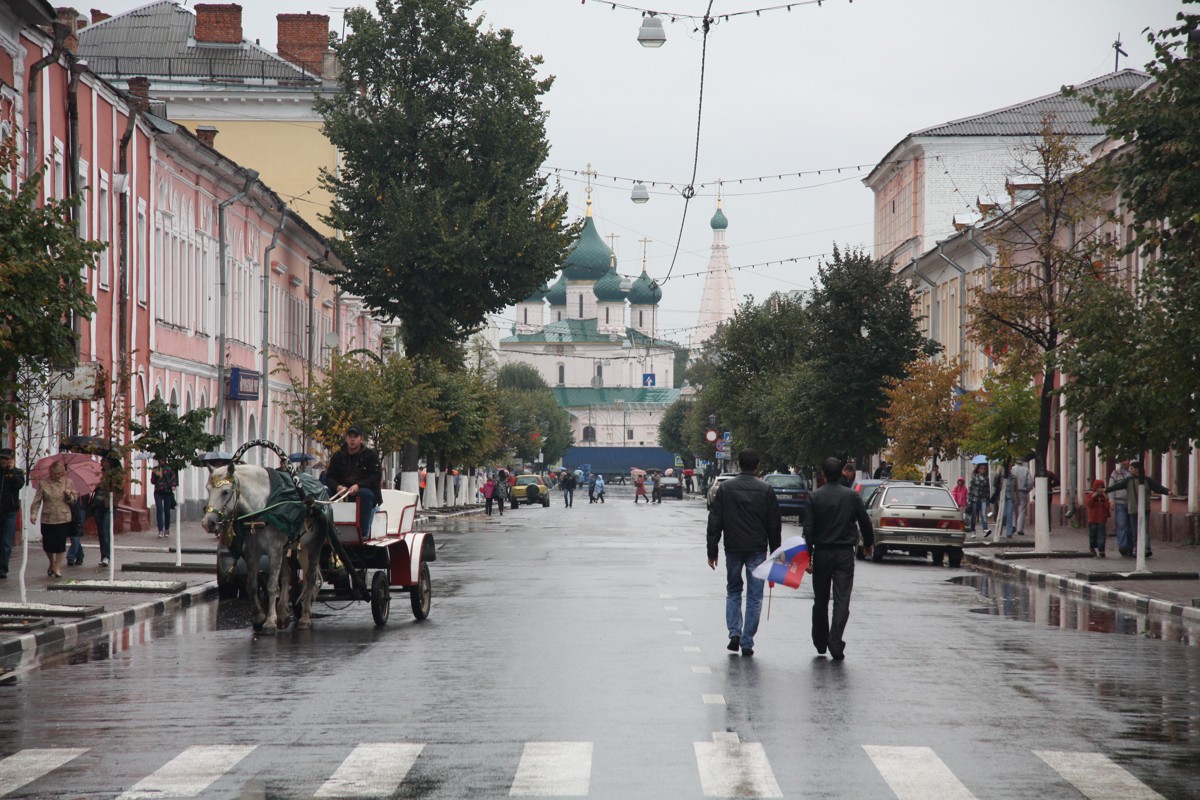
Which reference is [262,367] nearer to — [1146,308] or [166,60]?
[166,60]

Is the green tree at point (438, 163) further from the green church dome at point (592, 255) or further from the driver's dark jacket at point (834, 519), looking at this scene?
the green church dome at point (592, 255)

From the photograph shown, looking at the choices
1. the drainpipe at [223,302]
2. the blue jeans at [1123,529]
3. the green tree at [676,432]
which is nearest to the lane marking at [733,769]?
the blue jeans at [1123,529]

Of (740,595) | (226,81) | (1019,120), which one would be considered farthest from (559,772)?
(1019,120)

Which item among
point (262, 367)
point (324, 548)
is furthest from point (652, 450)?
point (324, 548)

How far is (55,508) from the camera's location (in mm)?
23109

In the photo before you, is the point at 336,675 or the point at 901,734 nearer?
the point at 901,734

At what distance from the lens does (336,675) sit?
13227 millimetres

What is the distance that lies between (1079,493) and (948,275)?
18749 millimetres

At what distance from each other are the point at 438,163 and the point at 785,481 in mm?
15367

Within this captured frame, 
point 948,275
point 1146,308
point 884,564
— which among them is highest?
point 948,275

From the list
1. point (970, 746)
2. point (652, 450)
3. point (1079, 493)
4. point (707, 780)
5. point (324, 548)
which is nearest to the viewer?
point (707, 780)

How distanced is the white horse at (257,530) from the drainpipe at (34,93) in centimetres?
1568

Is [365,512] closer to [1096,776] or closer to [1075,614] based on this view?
[1075,614]

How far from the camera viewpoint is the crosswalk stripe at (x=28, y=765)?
8719 mm
